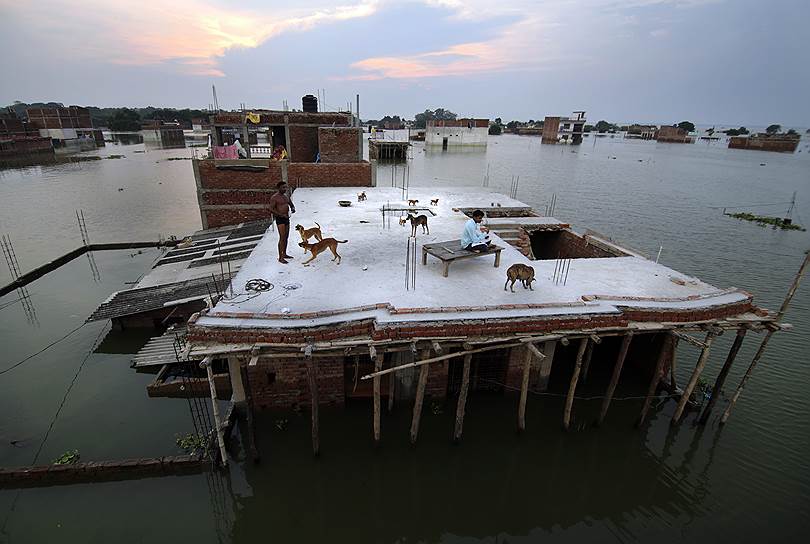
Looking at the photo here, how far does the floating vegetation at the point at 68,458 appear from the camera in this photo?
27.3 ft

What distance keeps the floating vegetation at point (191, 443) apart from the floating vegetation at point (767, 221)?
1514 inches

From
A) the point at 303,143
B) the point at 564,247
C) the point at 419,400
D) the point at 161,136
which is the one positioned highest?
the point at 303,143

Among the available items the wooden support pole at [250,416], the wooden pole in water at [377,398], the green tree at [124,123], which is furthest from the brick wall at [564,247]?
the green tree at [124,123]

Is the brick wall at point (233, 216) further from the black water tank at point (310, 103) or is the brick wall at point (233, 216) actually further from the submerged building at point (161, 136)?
the submerged building at point (161, 136)

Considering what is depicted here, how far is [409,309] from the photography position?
8.02 meters

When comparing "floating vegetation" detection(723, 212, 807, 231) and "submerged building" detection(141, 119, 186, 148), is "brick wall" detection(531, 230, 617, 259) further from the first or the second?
"submerged building" detection(141, 119, 186, 148)

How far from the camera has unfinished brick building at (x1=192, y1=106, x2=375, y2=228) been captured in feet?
63.6

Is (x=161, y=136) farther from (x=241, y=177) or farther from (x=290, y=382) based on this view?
(x=290, y=382)

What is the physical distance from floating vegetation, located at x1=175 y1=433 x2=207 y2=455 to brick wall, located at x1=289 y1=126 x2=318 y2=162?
1824 cm

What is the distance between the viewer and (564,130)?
4697 inches

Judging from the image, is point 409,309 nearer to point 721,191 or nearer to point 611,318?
point 611,318

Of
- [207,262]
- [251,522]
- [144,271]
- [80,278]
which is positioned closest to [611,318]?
[251,522]

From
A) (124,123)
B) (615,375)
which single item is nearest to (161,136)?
(124,123)

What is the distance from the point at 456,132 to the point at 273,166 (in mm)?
75576
